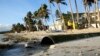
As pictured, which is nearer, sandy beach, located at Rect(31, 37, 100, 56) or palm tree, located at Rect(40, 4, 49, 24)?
sandy beach, located at Rect(31, 37, 100, 56)

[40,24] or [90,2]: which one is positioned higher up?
[90,2]

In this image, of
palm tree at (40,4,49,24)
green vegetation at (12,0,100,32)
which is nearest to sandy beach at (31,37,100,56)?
green vegetation at (12,0,100,32)

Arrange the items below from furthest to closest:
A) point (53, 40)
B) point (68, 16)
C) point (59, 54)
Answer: point (68, 16) < point (53, 40) < point (59, 54)

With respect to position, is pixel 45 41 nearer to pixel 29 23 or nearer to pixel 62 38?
pixel 62 38

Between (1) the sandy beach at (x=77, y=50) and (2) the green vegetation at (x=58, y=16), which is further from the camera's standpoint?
(2) the green vegetation at (x=58, y=16)

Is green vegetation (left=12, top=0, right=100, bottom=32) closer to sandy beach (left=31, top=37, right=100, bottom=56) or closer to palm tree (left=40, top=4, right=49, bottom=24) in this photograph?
palm tree (left=40, top=4, right=49, bottom=24)

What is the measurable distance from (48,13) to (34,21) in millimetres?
33143

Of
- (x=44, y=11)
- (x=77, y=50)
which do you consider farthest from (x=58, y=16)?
(x=77, y=50)

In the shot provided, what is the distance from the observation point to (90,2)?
8619cm

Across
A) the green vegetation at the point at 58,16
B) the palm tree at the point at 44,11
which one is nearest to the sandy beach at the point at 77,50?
the green vegetation at the point at 58,16

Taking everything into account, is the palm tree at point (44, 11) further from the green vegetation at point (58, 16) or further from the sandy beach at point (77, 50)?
the sandy beach at point (77, 50)

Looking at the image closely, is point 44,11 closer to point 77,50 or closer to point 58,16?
point 58,16

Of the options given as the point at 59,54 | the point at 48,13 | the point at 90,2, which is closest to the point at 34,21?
the point at 48,13

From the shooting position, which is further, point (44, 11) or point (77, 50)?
point (44, 11)
